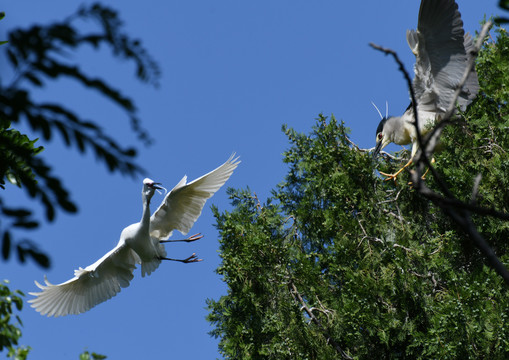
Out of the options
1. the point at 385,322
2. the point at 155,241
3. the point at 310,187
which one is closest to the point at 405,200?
the point at 310,187

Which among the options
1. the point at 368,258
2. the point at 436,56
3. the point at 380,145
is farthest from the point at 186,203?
the point at 436,56

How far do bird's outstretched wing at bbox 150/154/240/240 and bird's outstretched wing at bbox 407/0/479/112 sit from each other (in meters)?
1.87

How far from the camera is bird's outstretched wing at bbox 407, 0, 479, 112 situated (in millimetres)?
6301

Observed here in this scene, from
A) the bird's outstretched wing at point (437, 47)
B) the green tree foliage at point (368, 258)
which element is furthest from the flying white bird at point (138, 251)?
the bird's outstretched wing at point (437, 47)

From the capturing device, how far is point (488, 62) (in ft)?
21.1

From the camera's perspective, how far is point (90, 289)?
264 inches

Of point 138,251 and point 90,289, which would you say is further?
point 90,289

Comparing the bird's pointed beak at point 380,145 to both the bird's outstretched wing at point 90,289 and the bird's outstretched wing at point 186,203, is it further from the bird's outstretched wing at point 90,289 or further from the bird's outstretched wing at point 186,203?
the bird's outstretched wing at point 90,289

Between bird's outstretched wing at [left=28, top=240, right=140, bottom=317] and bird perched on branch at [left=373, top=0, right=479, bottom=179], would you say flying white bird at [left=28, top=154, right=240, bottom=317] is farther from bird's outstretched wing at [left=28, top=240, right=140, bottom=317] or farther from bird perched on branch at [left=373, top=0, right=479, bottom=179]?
bird perched on branch at [left=373, top=0, right=479, bottom=179]

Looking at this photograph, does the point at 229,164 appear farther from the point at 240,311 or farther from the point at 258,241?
the point at 240,311

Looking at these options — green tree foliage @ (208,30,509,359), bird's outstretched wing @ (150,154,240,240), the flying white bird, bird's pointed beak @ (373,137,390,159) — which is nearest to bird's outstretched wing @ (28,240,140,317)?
the flying white bird

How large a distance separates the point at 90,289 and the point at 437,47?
3.94 meters

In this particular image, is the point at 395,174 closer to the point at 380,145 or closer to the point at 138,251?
the point at 380,145

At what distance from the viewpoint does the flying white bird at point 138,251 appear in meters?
6.25
